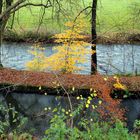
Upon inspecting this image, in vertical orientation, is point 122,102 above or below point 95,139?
below

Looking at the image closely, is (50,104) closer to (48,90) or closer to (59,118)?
(48,90)

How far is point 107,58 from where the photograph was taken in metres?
23.9

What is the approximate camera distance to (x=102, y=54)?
2489 centimetres

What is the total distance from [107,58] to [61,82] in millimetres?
10047

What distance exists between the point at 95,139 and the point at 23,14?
2698cm

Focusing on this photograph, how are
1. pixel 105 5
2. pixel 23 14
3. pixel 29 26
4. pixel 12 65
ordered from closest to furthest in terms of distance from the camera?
pixel 12 65 < pixel 29 26 < pixel 23 14 < pixel 105 5

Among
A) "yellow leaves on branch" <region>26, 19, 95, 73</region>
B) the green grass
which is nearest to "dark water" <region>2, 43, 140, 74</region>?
the green grass

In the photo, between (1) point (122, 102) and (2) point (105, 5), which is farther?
(2) point (105, 5)

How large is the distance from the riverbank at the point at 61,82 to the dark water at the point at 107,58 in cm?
532

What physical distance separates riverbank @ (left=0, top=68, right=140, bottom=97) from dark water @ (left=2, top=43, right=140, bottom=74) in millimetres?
5319

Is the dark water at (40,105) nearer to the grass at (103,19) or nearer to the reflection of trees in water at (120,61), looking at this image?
the reflection of trees in water at (120,61)

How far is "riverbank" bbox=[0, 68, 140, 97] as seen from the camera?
46.8 feet

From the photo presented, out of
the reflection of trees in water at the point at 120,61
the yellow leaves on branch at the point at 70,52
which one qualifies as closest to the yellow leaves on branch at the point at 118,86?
the yellow leaves on branch at the point at 70,52

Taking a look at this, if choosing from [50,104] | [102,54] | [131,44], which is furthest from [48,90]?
[131,44]
